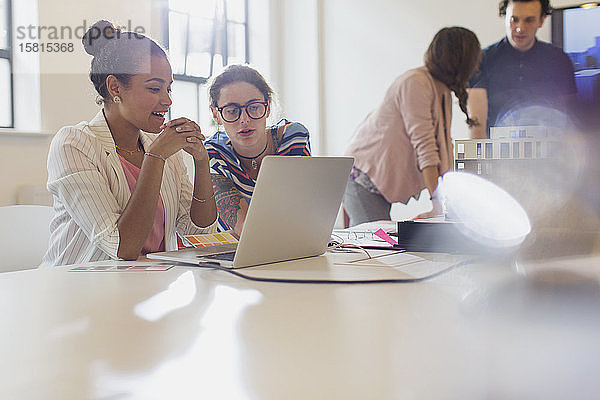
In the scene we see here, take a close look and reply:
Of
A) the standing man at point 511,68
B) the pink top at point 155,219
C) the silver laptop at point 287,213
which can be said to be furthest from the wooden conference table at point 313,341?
the standing man at point 511,68

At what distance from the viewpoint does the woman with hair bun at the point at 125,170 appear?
4.51 feet

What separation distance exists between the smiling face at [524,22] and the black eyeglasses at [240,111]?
1.53m

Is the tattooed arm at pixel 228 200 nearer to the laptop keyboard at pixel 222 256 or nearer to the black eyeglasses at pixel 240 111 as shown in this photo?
the black eyeglasses at pixel 240 111

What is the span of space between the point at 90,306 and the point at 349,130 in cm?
406

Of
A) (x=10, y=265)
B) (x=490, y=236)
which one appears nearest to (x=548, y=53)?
(x=490, y=236)

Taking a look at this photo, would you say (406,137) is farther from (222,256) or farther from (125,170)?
(222,256)

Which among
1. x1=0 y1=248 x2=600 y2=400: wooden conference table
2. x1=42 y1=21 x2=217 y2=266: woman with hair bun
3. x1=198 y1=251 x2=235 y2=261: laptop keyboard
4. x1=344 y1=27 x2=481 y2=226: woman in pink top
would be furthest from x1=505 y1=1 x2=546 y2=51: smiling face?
x1=0 y1=248 x2=600 y2=400: wooden conference table

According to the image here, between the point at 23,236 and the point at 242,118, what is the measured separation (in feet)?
2.24

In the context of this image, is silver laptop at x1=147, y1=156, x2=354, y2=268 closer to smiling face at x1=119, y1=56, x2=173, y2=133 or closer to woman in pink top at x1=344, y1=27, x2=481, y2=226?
smiling face at x1=119, y1=56, x2=173, y2=133

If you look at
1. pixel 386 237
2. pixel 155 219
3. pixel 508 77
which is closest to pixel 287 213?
pixel 386 237

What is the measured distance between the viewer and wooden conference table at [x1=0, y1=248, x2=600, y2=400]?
44 centimetres

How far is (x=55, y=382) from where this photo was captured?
0.46 m

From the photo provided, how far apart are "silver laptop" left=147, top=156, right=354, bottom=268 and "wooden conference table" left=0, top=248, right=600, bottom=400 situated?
201 mm

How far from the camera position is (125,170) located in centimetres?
159
